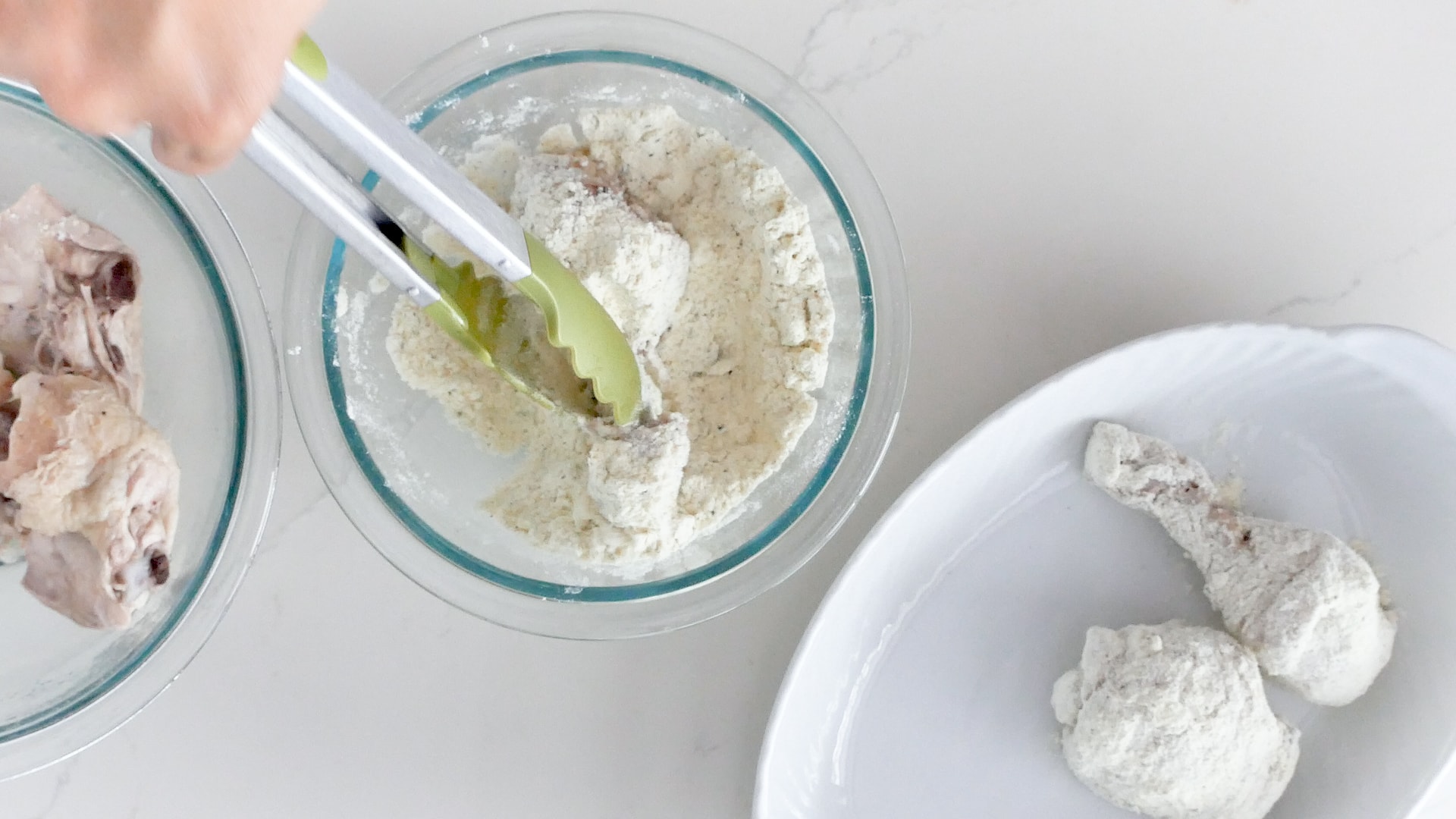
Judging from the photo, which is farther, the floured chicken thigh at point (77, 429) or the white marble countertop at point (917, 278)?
the white marble countertop at point (917, 278)

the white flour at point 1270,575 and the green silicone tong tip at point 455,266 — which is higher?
the green silicone tong tip at point 455,266

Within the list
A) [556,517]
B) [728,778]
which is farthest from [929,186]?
[728,778]

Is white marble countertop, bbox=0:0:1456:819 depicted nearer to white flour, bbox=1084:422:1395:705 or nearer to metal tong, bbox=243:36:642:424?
white flour, bbox=1084:422:1395:705

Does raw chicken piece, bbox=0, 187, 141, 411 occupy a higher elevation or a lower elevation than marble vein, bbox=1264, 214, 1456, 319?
higher

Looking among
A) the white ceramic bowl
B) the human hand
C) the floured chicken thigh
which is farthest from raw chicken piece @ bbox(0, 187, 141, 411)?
the white ceramic bowl

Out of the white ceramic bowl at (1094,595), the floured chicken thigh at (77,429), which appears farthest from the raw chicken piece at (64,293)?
the white ceramic bowl at (1094,595)

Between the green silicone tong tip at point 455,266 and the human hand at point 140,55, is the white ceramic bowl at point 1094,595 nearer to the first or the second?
the green silicone tong tip at point 455,266

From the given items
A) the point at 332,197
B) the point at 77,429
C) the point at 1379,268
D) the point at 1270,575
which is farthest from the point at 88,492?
the point at 1379,268
